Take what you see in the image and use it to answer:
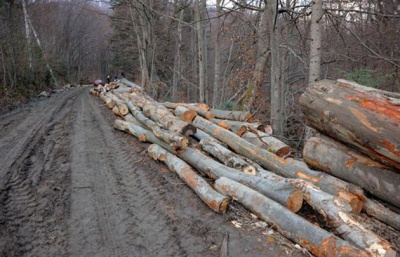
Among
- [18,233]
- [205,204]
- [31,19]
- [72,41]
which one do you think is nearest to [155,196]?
[205,204]

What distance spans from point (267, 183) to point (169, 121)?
146 inches

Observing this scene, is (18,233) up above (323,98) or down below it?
below

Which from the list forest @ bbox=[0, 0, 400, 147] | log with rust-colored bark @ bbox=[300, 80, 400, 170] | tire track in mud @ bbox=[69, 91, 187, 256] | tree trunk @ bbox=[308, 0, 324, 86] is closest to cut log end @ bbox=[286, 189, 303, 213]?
log with rust-colored bark @ bbox=[300, 80, 400, 170]

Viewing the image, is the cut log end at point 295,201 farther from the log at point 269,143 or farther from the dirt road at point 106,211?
the log at point 269,143

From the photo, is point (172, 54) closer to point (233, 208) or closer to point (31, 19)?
point (31, 19)

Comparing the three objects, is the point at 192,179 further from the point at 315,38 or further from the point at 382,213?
the point at 315,38

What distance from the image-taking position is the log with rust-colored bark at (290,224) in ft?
10.5

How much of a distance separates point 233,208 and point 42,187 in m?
3.47

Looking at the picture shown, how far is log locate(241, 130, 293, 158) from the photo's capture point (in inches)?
238

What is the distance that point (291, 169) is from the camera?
516 cm

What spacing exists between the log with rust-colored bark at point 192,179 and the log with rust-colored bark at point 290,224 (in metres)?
0.23

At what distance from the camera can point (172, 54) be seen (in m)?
27.5

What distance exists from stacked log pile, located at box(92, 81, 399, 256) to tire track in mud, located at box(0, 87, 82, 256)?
6.72 ft

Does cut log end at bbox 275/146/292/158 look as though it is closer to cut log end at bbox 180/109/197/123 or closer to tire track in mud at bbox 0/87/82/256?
cut log end at bbox 180/109/197/123
